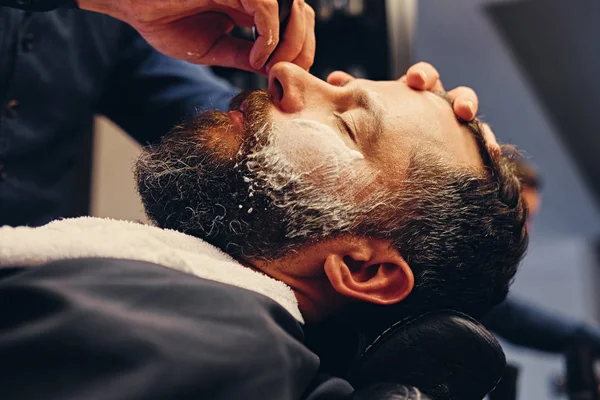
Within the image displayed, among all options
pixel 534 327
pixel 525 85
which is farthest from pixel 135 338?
pixel 525 85

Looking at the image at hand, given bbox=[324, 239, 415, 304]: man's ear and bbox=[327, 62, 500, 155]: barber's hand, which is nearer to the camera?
bbox=[324, 239, 415, 304]: man's ear

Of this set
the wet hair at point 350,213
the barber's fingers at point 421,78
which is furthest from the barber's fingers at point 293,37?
the barber's fingers at point 421,78

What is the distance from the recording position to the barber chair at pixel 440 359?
3.08ft

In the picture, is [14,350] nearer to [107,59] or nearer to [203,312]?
[203,312]

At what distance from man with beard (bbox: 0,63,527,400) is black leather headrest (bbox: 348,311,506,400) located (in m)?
0.08

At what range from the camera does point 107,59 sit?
68.3 inches

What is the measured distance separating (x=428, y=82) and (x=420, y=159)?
0.21 metres

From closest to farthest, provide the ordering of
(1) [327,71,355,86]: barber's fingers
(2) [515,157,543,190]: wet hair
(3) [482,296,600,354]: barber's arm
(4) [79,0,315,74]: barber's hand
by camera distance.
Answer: (4) [79,0,315,74]: barber's hand
(1) [327,71,355,86]: barber's fingers
(2) [515,157,543,190]: wet hair
(3) [482,296,600,354]: barber's arm

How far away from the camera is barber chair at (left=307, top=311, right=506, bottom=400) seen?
940mm

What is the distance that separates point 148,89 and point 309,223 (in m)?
0.93

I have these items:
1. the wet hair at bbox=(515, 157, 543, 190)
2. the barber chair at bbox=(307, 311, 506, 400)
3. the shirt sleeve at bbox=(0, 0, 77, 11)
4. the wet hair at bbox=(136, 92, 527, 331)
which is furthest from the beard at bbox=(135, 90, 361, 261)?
the wet hair at bbox=(515, 157, 543, 190)

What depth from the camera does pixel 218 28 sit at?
4.31 feet

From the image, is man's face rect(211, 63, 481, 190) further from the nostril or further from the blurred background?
the blurred background

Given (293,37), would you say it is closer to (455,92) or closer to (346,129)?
(346,129)
